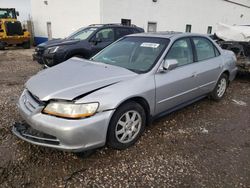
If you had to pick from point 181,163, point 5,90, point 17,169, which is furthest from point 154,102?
point 5,90

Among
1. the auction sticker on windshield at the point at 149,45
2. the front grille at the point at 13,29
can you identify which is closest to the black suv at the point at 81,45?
the auction sticker on windshield at the point at 149,45

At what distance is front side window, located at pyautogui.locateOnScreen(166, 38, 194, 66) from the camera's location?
3.40 m

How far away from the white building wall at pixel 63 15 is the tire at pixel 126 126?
29.7ft

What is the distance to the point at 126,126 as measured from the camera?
9.26ft

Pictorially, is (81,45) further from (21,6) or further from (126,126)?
Result: (21,6)

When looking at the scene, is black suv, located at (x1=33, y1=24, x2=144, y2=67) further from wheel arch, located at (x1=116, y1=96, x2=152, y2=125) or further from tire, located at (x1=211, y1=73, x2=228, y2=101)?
wheel arch, located at (x1=116, y1=96, x2=152, y2=125)

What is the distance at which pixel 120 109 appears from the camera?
2635 millimetres

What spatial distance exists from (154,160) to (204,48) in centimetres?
259

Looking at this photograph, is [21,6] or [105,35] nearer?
[105,35]

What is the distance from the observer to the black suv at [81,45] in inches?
248

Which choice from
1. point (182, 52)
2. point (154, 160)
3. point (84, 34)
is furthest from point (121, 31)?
point (154, 160)

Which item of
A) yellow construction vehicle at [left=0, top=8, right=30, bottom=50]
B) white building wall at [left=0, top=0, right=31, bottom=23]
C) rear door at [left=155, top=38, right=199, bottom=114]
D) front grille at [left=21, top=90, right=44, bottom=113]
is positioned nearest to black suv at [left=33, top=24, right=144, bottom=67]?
front grille at [left=21, top=90, right=44, bottom=113]

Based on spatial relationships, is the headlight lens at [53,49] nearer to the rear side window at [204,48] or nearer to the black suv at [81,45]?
the black suv at [81,45]

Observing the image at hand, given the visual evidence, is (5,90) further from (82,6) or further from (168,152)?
(82,6)
